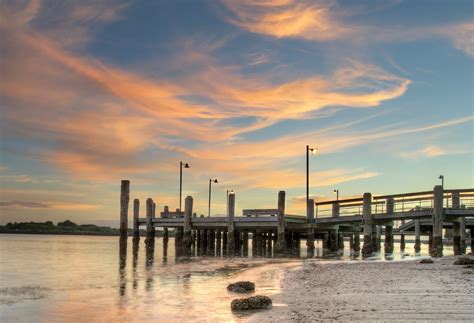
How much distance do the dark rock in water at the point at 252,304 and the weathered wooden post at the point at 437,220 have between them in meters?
21.4

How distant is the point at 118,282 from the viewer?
830 inches

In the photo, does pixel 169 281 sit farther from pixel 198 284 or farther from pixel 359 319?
pixel 359 319

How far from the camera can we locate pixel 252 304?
12.2 meters

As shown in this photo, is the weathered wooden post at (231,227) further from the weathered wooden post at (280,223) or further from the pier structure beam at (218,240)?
the pier structure beam at (218,240)

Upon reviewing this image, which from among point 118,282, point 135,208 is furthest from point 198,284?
point 135,208

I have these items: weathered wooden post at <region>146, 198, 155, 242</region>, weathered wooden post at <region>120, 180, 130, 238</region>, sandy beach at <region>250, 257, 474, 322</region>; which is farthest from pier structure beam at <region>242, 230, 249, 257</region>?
sandy beach at <region>250, 257, 474, 322</region>

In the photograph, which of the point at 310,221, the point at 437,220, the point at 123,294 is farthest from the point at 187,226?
Answer: the point at 123,294

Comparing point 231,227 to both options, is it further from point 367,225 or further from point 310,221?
point 367,225

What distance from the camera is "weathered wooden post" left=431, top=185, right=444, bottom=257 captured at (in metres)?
31.0

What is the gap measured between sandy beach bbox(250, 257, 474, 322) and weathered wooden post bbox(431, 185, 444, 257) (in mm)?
12596

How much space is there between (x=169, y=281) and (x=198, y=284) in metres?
1.82

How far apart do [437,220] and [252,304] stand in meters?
22.8

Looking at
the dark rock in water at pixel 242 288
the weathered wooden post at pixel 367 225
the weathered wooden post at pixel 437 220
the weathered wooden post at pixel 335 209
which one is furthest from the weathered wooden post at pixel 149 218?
the dark rock in water at pixel 242 288

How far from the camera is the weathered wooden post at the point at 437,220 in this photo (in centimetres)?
3095
